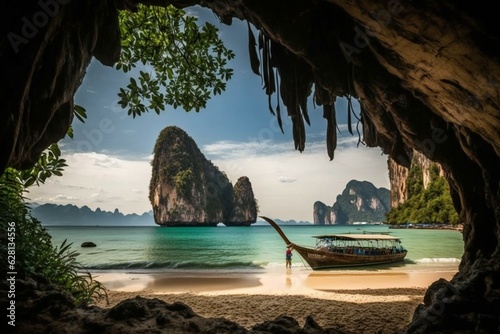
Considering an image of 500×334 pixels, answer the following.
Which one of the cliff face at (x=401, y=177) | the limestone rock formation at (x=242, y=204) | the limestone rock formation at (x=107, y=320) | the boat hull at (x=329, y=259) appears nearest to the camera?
the limestone rock formation at (x=107, y=320)

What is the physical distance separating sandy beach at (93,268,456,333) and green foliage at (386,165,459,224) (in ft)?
180

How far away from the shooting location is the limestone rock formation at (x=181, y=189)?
8581 cm

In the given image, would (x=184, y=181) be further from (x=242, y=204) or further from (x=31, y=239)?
(x=31, y=239)

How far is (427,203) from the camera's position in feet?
215

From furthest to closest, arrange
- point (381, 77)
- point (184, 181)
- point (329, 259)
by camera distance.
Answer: point (184, 181) < point (329, 259) < point (381, 77)

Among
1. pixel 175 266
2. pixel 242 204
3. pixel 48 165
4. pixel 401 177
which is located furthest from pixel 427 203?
pixel 48 165

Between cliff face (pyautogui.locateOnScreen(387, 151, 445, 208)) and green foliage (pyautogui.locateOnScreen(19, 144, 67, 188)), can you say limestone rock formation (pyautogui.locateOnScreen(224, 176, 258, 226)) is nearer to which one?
cliff face (pyautogui.locateOnScreen(387, 151, 445, 208))

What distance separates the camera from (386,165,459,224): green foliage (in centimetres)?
6029

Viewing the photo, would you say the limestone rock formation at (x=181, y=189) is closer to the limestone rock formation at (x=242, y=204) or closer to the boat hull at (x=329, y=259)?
the limestone rock formation at (x=242, y=204)

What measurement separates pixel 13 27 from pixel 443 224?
252 ft

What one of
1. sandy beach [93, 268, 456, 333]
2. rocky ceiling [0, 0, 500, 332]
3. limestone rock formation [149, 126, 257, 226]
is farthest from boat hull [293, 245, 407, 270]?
limestone rock formation [149, 126, 257, 226]

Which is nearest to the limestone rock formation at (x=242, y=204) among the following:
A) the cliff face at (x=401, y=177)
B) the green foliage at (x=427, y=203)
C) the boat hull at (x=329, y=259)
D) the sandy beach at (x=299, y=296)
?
the cliff face at (x=401, y=177)

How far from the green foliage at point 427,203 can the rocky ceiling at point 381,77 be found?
2441 inches

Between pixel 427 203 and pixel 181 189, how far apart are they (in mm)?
67808
